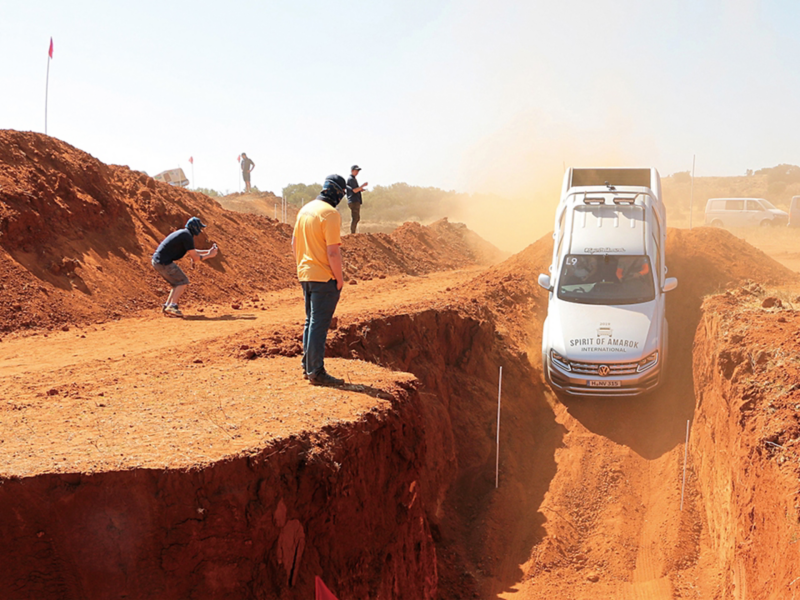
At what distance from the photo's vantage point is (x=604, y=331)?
10.8 meters

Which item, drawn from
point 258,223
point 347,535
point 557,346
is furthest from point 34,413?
point 258,223

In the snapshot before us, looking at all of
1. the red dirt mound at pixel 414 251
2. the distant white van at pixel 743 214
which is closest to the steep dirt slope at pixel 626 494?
the red dirt mound at pixel 414 251

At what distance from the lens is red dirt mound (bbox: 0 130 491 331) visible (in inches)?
487

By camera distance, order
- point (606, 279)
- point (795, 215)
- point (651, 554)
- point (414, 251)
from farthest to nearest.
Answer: point (795, 215) → point (414, 251) → point (606, 279) → point (651, 554)

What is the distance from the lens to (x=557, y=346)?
10.9 m

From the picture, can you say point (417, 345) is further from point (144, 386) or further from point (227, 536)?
point (227, 536)

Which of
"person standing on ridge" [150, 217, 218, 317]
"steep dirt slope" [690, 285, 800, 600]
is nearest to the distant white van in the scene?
"steep dirt slope" [690, 285, 800, 600]

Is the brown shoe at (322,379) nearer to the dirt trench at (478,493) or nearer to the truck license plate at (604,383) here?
the dirt trench at (478,493)

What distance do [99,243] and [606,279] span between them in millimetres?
10158

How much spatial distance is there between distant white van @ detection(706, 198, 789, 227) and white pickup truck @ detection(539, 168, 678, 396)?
1832 cm

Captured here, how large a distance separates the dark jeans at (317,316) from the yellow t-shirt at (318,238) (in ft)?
0.35

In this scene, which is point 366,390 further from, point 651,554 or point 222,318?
point 222,318

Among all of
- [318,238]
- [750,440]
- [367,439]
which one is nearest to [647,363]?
[750,440]

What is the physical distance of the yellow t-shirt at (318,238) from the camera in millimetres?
6582
